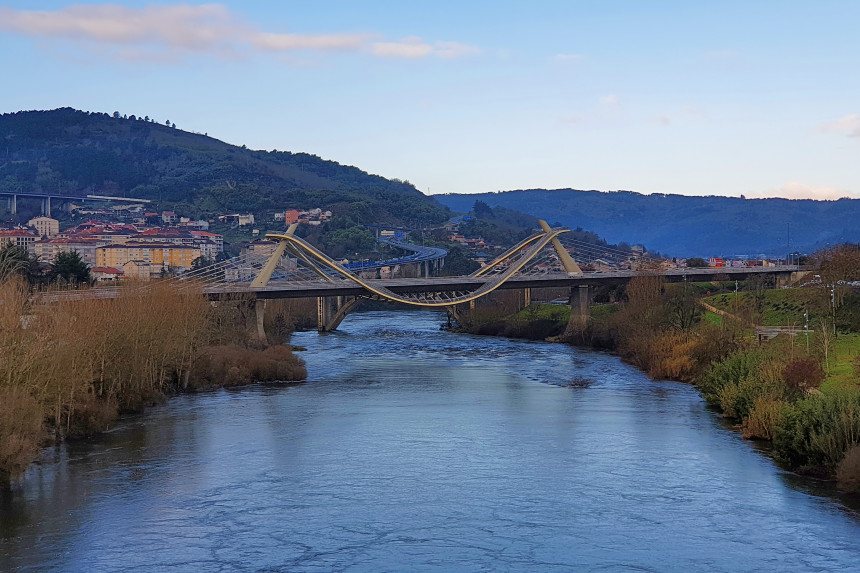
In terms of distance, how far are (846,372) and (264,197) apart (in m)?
149

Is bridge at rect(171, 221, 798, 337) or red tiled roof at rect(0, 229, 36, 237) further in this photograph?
red tiled roof at rect(0, 229, 36, 237)

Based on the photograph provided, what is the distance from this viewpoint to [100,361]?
30.3 meters

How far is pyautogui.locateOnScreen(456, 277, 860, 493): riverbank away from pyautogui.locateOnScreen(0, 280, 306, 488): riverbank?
15645mm

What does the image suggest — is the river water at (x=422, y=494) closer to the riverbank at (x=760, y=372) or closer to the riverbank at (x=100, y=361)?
the riverbank at (x=760, y=372)

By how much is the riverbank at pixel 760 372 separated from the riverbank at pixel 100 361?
15645 mm

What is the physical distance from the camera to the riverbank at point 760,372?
23109 mm

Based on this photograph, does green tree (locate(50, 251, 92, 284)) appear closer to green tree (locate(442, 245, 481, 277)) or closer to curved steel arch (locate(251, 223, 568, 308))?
curved steel arch (locate(251, 223, 568, 308))

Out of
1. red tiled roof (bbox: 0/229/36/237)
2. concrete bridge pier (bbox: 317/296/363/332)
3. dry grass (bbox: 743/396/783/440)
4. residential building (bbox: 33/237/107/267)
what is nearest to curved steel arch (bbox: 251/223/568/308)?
concrete bridge pier (bbox: 317/296/363/332)

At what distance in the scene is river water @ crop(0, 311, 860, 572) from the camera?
60.8ft

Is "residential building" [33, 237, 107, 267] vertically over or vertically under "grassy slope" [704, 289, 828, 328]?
over

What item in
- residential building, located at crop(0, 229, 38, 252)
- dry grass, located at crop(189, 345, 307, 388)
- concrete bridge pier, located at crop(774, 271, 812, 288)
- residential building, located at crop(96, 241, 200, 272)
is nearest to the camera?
dry grass, located at crop(189, 345, 307, 388)

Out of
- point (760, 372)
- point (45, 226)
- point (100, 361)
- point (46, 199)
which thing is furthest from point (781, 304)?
point (46, 199)

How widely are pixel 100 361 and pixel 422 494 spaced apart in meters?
12.1

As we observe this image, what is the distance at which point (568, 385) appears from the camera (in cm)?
4103
